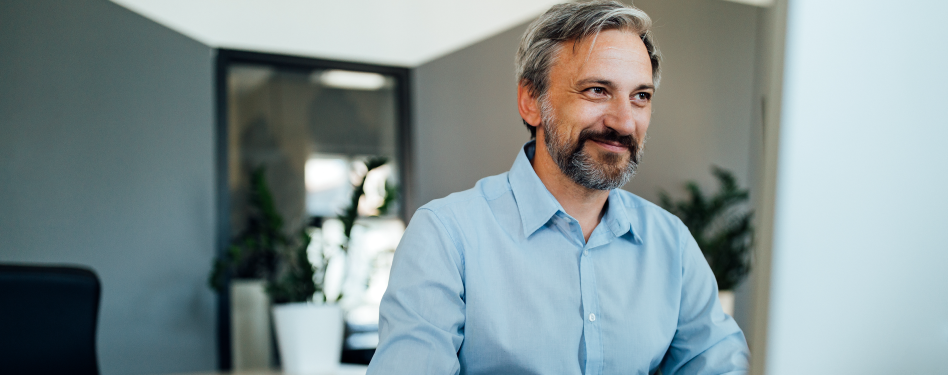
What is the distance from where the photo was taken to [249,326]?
3783 millimetres

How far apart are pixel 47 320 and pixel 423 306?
854 mm

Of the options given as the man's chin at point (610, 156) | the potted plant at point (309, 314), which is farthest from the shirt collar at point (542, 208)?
the potted plant at point (309, 314)

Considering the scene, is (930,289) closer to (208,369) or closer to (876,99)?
(876,99)

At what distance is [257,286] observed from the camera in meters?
3.77

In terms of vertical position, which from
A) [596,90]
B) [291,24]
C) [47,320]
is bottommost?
[47,320]

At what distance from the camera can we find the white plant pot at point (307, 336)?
10.8 feet

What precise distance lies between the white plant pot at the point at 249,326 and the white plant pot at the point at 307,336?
486 millimetres

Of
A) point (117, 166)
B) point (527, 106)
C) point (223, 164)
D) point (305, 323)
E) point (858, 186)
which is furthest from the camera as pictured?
point (223, 164)

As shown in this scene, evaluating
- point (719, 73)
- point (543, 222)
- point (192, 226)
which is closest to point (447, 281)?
point (543, 222)

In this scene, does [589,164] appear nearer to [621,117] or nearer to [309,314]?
[621,117]

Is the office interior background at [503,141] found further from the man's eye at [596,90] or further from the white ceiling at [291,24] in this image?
the man's eye at [596,90]

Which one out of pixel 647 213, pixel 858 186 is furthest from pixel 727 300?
pixel 858 186

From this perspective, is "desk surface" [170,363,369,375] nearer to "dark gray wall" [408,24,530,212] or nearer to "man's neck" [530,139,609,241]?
"dark gray wall" [408,24,530,212]

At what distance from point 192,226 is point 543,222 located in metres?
3.21
